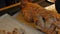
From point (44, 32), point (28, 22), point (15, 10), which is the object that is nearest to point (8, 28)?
point (28, 22)

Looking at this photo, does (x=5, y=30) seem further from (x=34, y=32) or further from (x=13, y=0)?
(x=13, y=0)

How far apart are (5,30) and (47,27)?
45 cm

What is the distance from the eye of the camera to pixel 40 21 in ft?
4.32

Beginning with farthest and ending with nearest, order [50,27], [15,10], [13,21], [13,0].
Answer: [13,0]
[15,10]
[13,21]
[50,27]

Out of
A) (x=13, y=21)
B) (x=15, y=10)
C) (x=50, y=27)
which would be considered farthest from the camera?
(x=15, y=10)

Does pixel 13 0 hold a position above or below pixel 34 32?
above

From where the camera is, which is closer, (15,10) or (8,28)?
(8,28)

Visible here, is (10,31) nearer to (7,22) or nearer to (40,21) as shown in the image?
(7,22)

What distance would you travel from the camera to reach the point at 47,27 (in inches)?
49.0

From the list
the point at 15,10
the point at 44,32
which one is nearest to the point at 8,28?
the point at 44,32

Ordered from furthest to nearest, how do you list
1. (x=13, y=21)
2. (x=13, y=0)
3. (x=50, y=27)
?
(x=13, y=0), (x=13, y=21), (x=50, y=27)

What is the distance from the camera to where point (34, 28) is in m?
1.36

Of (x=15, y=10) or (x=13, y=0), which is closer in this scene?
(x=15, y=10)

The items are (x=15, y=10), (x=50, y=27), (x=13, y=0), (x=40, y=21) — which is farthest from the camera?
(x=13, y=0)
